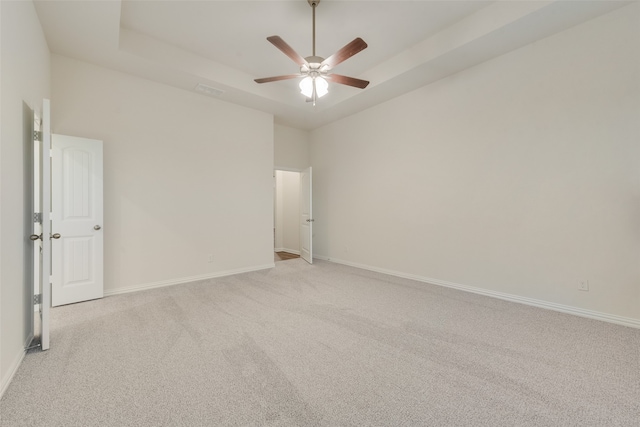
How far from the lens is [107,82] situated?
12.2 ft

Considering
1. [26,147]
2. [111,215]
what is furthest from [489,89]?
[111,215]

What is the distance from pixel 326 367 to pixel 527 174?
3195 millimetres

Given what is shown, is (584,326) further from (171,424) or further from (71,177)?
(71,177)

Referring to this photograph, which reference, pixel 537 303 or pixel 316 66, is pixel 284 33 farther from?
pixel 537 303

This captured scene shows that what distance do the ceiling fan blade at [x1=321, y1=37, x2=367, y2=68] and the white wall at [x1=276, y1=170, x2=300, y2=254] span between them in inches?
182

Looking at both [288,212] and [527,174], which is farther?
[288,212]

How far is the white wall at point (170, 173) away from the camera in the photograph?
365 centimetres

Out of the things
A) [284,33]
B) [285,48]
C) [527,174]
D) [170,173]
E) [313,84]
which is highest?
[284,33]

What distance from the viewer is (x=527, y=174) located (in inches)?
130

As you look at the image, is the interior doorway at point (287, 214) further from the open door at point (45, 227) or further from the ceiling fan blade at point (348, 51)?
the open door at point (45, 227)

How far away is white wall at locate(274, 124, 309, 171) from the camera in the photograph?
6.15m

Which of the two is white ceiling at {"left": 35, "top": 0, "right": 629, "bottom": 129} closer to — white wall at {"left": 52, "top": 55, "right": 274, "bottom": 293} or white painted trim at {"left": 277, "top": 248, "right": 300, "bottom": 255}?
white wall at {"left": 52, "top": 55, "right": 274, "bottom": 293}

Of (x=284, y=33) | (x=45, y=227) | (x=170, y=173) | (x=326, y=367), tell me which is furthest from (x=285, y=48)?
(x=326, y=367)

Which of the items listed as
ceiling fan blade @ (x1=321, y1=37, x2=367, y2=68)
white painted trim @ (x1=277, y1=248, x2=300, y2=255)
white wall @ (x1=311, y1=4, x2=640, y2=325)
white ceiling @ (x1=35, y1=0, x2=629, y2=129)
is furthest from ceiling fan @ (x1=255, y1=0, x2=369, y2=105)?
white painted trim @ (x1=277, y1=248, x2=300, y2=255)
